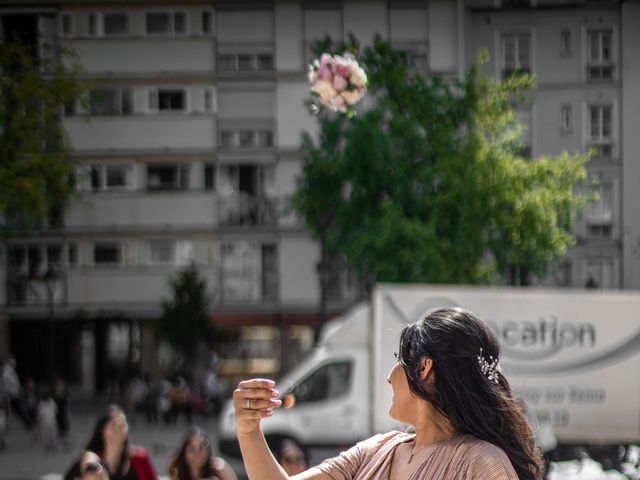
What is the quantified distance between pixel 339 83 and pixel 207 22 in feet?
69.0

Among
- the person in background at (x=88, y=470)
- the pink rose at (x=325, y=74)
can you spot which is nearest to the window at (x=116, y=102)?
the person in background at (x=88, y=470)

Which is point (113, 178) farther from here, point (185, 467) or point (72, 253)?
point (185, 467)

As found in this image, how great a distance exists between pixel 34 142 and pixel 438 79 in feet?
25.4

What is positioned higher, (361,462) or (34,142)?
(34,142)

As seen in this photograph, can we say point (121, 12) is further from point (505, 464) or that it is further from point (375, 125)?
point (505, 464)

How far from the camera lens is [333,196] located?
74.1 feet

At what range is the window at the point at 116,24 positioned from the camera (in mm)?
25734

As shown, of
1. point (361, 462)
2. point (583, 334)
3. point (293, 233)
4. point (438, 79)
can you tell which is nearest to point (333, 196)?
point (438, 79)

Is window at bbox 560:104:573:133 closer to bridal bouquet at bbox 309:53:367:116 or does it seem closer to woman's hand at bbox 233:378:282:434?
bridal bouquet at bbox 309:53:367:116

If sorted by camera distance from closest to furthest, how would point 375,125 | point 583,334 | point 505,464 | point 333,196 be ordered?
point 505,464 < point 583,334 < point 375,125 < point 333,196

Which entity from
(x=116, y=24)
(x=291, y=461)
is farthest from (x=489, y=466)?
(x=116, y=24)

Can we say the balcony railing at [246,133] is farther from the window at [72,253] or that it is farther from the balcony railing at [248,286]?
the window at [72,253]

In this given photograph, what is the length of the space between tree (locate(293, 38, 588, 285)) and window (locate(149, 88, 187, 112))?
5963 millimetres

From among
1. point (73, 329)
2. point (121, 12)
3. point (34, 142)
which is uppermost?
point (121, 12)
